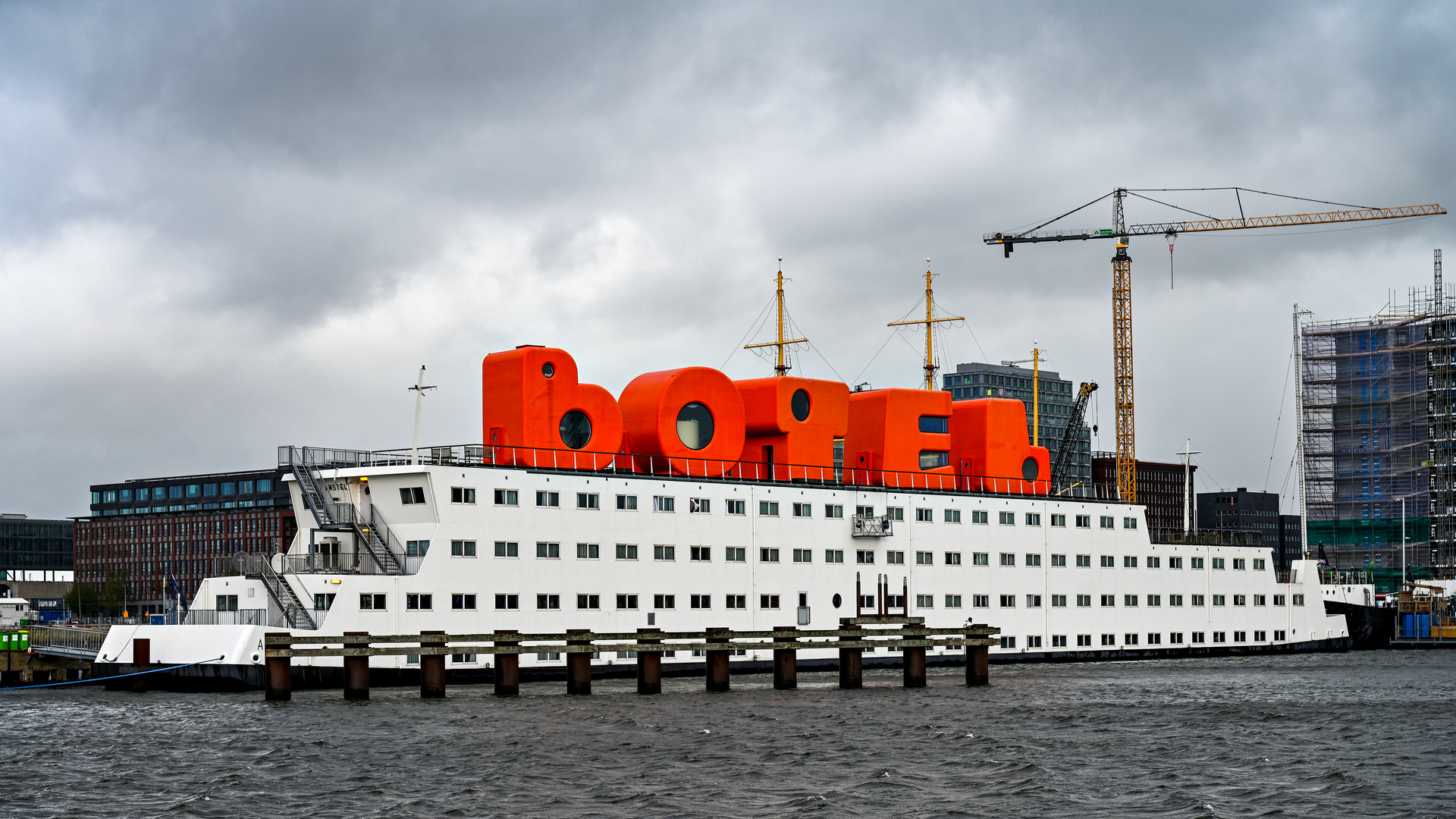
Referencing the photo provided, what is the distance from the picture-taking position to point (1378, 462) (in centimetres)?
14938

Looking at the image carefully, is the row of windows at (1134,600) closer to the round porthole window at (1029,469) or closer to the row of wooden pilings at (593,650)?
the round porthole window at (1029,469)

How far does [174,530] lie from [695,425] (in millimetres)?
133738

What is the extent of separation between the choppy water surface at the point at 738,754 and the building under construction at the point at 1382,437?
317 feet

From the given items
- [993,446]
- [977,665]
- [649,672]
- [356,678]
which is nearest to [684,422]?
[977,665]

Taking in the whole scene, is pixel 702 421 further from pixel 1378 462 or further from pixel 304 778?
pixel 1378 462

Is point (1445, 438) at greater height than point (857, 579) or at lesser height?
greater

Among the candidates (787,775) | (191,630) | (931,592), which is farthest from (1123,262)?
(787,775)

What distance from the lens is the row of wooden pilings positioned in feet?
159

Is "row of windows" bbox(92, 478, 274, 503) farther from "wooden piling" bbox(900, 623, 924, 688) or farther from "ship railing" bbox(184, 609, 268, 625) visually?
"wooden piling" bbox(900, 623, 924, 688)

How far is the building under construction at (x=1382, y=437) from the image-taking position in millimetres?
143750

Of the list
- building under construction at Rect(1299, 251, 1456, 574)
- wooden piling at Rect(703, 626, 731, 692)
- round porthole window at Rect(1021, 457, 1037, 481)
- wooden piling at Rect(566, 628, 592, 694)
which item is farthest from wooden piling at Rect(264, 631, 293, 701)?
building under construction at Rect(1299, 251, 1456, 574)

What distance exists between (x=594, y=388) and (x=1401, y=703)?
104 ft

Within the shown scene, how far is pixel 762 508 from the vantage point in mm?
67750

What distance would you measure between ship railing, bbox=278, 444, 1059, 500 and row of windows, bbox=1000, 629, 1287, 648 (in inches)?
283
